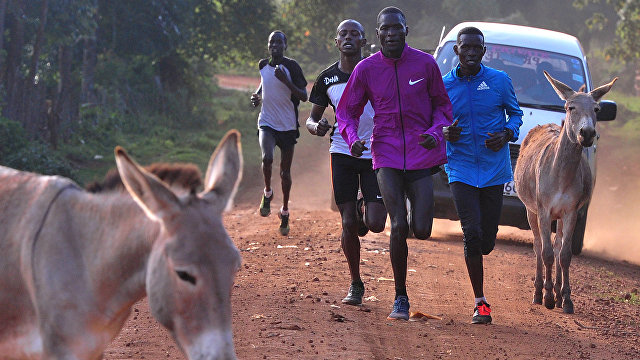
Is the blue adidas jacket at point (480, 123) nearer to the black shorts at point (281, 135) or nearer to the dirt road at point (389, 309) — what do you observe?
the dirt road at point (389, 309)

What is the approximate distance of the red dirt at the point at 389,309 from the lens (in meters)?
5.93

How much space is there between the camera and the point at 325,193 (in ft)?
56.9

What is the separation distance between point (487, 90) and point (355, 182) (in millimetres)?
1320

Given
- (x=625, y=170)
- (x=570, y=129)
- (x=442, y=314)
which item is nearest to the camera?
(x=442, y=314)

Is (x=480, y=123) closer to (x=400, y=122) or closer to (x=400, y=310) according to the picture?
(x=400, y=122)

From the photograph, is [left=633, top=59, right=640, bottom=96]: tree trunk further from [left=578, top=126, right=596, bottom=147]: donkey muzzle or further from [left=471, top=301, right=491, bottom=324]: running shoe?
[left=471, top=301, right=491, bottom=324]: running shoe

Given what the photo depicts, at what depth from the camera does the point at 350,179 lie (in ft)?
24.2

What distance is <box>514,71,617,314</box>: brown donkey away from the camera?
27.0ft

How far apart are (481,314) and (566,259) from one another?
5.90 ft

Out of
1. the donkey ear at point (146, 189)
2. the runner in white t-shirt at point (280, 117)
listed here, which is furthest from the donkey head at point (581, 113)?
the donkey ear at point (146, 189)

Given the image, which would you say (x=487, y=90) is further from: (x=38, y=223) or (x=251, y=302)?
(x=38, y=223)

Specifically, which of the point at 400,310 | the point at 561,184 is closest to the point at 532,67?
the point at 561,184

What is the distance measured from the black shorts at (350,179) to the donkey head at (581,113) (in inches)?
83.9

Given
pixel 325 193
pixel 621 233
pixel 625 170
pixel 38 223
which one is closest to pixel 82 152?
pixel 325 193
